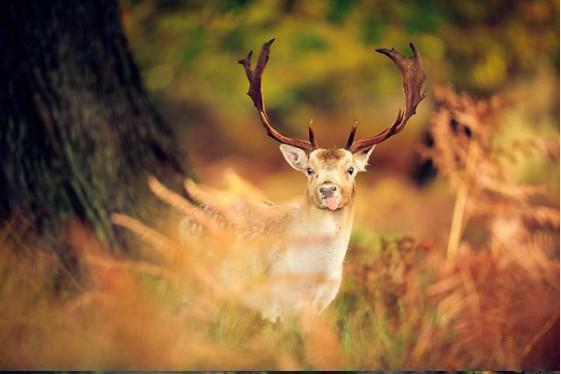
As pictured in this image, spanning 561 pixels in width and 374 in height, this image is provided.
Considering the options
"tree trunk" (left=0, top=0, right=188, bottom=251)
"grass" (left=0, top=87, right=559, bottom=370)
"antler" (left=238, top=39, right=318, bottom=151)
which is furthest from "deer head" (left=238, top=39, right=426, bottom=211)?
"tree trunk" (left=0, top=0, right=188, bottom=251)

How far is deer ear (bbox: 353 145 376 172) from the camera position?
341cm

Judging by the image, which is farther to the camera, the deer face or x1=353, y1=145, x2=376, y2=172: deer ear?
x1=353, y1=145, x2=376, y2=172: deer ear

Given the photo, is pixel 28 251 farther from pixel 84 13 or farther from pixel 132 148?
pixel 84 13

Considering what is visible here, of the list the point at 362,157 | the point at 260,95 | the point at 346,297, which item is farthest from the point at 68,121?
the point at 346,297

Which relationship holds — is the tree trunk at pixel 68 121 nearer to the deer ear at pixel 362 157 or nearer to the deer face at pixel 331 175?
the deer face at pixel 331 175

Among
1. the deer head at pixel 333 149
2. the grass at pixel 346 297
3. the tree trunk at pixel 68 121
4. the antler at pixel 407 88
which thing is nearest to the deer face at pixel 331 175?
the deer head at pixel 333 149

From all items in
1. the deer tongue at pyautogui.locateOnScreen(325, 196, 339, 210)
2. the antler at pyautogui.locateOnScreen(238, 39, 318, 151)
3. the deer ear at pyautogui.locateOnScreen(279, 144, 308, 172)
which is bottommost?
the deer tongue at pyautogui.locateOnScreen(325, 196, 339, 210)

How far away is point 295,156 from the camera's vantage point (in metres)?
3.45

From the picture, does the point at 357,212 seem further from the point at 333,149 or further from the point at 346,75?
the point at 346,75

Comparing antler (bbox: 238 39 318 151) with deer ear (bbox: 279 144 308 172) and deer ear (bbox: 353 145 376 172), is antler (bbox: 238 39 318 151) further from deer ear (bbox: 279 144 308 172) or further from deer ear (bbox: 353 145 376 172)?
deer ear (bbox: 353 145 376 172)

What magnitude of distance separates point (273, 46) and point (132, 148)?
647mm

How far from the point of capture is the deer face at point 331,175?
3.31m

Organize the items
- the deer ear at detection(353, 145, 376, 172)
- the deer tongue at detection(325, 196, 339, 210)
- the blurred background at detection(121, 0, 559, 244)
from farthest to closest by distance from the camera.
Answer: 1. the blurred background at detection(121, 0, 559, 244)
2. the deer ear at detection(353, 145, 376, 172)
3. the deer tongue at detection(325, 196, 339, 210)

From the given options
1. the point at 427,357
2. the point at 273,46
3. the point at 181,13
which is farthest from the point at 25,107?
the point at 427,357
